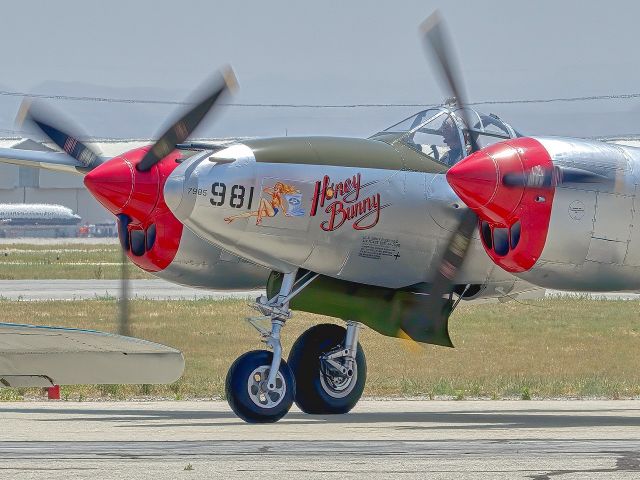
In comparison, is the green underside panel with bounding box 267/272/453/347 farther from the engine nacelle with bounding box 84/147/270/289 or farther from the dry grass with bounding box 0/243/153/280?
the dry grass with bounding box 0/243/153/280

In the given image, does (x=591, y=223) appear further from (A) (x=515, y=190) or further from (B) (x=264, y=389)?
(B) (x=264, y=389)

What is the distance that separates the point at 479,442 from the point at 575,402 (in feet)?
28.8

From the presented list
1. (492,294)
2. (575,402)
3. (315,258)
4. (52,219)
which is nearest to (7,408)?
(315,258)

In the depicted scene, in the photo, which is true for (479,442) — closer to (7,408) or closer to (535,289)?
(535,289)

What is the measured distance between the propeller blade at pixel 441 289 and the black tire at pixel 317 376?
1459mm

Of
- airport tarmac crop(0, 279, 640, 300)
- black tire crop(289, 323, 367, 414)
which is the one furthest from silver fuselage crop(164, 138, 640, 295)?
airport tarmac crop(0, 279, 640, 300)

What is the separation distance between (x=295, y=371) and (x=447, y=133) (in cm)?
411

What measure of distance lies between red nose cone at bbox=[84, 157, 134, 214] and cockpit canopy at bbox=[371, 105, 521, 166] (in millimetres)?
3710

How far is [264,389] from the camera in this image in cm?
1908

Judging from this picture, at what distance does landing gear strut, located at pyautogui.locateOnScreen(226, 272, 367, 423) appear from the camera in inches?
749

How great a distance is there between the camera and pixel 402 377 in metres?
29.3

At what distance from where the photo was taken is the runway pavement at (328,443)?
1275 centimetres

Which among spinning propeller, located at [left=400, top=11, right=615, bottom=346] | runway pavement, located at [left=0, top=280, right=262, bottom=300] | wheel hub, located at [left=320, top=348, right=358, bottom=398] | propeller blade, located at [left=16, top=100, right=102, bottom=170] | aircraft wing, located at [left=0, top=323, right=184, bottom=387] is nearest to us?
aircraft wing, located at [left=0, top=323, right=184, bottom=387]

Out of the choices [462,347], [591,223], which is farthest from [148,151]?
[462,347]
